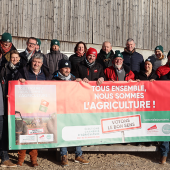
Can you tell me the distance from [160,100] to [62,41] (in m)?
6.25

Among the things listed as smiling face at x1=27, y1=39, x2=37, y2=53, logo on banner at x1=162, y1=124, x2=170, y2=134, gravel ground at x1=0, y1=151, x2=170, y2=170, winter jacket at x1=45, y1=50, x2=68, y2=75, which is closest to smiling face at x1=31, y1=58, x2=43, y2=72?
smiling face at x1=27, y1=39, x2=37, y2=53

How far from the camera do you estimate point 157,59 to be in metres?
7.33

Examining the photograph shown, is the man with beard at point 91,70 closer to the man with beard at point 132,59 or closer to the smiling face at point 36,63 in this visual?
the smiling face at point 36,63

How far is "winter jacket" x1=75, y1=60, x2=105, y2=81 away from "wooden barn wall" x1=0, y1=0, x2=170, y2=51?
16.2ft

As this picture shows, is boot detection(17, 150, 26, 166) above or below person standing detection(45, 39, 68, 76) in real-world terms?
below

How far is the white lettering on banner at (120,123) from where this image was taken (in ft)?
17.6

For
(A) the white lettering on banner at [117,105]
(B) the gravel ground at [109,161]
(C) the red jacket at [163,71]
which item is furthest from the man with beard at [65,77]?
(C) the red jacket at [163,71]

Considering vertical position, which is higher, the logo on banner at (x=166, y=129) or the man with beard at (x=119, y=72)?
the man with beard at (x=119, y=72)

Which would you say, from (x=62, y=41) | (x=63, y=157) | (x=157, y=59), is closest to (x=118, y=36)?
(x=62, y=41)

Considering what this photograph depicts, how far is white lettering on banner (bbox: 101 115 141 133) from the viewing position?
211 inches

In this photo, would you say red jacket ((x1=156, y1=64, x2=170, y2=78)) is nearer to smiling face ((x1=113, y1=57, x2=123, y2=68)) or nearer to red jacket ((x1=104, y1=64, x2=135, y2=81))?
red jacket ((x1=104, y1=64, x2=135, y2=81))

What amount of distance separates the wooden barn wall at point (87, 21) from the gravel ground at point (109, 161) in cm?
565

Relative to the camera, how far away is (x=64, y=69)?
5285 mm

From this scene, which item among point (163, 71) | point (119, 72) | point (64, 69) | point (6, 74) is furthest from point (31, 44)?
point (163, 71)
